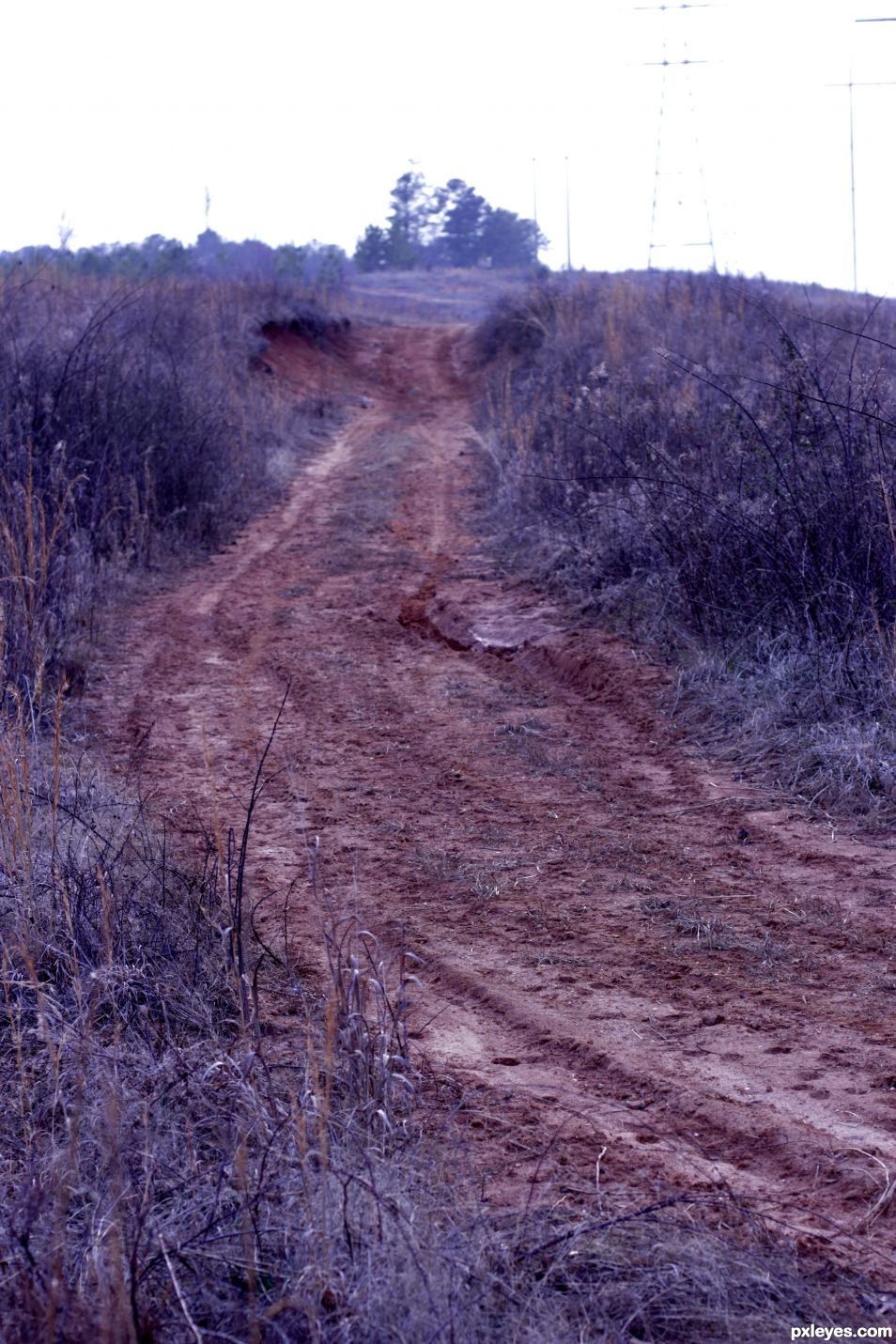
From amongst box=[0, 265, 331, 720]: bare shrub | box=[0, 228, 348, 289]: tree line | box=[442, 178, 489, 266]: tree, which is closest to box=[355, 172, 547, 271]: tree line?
box=[442, 178, 489, 266]: tree

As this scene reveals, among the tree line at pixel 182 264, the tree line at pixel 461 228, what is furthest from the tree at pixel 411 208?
the tree line at pixel 182 264

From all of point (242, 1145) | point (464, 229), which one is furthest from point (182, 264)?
point (464, 229)

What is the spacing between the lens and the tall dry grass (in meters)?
5.40

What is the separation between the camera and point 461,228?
68.3 m

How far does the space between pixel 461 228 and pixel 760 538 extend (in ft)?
219

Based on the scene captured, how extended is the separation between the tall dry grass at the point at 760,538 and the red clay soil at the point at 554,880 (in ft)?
1.12

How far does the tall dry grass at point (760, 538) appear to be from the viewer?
540 centimetres

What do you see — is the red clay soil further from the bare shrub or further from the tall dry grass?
the bare shrub

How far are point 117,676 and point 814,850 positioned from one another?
14.5ft

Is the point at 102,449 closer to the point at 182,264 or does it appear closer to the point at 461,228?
the point at 182,264

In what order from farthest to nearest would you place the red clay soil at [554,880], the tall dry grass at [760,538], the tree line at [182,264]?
the tree line at [182,264]
the tall dry grass at [760,538]
the red clay soil at [554,880]

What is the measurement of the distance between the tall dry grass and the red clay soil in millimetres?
341

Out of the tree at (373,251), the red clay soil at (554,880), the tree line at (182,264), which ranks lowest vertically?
the red clay soil at (554,880)

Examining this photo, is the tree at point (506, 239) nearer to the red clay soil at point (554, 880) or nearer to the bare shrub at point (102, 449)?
the bare shrub at point (102, 449)
